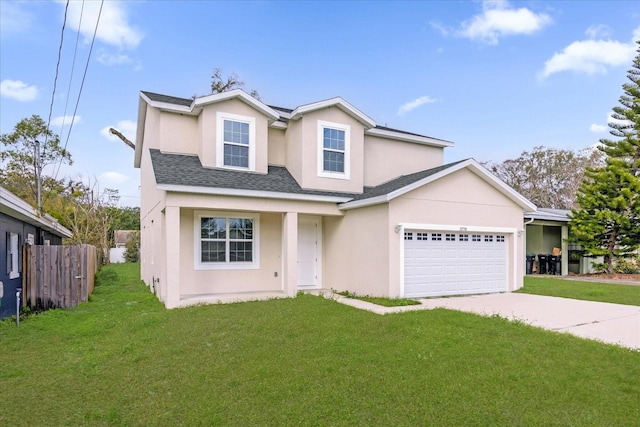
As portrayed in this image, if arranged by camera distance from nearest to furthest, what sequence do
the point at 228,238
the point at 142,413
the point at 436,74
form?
1. the point at 142,413
2. the point at 228,238
3. the point at 436,74

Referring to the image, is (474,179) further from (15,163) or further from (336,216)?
(15,163)

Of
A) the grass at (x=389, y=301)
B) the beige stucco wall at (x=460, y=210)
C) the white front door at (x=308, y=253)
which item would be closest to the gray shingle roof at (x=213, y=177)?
the white front door at (x=308, y=253)

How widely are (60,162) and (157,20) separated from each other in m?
24.0

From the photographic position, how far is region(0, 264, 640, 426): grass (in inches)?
153

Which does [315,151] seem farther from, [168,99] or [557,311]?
[557,311]

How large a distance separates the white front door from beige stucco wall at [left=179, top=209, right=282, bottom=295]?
0.78 meters

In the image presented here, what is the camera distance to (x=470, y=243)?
1209 cm

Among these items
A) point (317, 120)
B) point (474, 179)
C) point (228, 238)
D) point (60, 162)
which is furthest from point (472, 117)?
point (60, 162)

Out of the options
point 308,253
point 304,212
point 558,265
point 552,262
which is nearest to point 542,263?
point 552,262

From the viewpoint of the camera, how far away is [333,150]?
12.6 m

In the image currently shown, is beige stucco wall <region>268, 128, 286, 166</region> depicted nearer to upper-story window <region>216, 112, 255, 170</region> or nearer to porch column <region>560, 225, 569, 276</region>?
upper-story window <region>216, 112, 255, 170</region>

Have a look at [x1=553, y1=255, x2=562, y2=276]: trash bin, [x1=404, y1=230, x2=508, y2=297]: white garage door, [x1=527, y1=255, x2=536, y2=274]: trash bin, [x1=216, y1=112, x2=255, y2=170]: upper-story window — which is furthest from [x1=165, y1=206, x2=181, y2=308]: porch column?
[x1=553, y1=255, x2=562, y2=276]: trash bin

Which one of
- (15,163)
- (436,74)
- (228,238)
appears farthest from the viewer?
(15,163)

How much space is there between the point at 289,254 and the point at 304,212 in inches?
53.1
